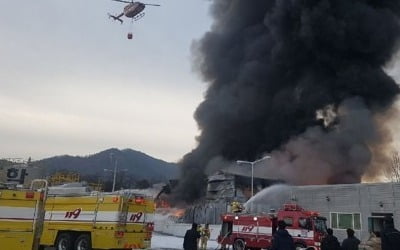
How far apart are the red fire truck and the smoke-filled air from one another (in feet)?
69.1

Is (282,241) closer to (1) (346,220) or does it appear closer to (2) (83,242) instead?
(2) (83,242)

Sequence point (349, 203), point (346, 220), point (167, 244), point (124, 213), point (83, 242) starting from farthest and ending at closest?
1. point (349, 203)
2. point (346, 220)
3. point (167, 244)
4. point (83, 242)
5. point (124, 213)

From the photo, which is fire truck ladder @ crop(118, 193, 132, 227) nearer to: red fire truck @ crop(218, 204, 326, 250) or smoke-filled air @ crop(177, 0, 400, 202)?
red fire truck @ crop(218, 204, 326, 250)

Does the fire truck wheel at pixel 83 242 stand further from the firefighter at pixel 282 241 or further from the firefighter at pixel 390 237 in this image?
the firefighter at pixel 390 237

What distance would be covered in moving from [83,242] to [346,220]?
19.6 metres

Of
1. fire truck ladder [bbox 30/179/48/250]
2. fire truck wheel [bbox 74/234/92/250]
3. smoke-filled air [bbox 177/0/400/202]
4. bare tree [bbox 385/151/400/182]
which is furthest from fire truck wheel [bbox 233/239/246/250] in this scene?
bare tree [bbox 385/151/400/182]

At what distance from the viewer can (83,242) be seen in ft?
48.0

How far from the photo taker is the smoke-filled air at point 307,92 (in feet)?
135

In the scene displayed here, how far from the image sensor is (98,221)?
569 inches

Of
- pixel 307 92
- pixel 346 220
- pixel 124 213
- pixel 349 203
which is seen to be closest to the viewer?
pixel 124 213

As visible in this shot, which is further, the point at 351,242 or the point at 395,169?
the point at 395,169

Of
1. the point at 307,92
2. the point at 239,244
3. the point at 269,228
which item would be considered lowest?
the point at 239,244

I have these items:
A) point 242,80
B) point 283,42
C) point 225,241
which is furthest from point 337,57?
point 225,241

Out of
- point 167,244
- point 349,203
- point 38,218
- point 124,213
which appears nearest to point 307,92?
point 349,203
